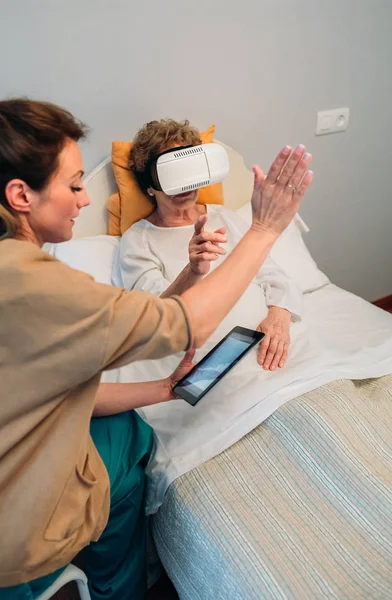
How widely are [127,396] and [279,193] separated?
55cm

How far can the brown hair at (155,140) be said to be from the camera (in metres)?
1.36

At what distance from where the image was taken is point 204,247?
99cm

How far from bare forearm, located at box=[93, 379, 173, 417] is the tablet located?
0.05 m

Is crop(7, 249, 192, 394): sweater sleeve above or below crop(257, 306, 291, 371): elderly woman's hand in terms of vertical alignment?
above

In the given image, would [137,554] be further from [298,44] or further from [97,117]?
[298,44]

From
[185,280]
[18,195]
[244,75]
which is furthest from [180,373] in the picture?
[244,75]

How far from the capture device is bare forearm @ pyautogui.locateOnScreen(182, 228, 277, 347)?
2.36ft

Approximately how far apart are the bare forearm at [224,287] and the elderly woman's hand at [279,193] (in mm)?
Result: 24

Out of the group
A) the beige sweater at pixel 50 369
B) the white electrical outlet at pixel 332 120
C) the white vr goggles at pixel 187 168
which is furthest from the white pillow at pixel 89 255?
the white electrical outlet at pixel 332 120

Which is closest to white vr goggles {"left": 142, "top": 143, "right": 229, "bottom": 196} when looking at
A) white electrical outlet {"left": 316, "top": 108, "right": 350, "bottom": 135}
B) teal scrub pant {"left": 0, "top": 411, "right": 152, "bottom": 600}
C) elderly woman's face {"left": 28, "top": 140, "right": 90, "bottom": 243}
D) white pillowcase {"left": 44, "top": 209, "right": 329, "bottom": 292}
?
white pillowcase {"left": 44, "top": 209, "right": 329, "bottom": 292}

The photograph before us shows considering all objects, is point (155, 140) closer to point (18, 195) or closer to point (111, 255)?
point (111, 255)

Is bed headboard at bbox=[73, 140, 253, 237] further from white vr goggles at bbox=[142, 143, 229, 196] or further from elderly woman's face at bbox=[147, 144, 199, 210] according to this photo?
white vr goggles at bbox=[142, 143, 229, 196]

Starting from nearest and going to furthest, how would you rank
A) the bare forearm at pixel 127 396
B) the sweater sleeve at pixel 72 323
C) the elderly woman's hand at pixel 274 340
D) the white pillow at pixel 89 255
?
the sweater sleeve at pixel 72 323 < the bare forearm at pixel 127 396 < the elderly woman's hand at pixel 274 340 < the white pillow at pixel 89 255

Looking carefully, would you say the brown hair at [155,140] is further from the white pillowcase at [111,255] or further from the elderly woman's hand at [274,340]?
the elderly woman's hand at [274,340]
